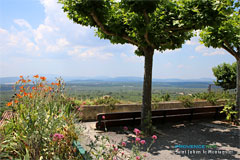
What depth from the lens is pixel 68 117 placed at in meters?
3.42

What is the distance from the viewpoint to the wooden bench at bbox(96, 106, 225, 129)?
681 centimetres

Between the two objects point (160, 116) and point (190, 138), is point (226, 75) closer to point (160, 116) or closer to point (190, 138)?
point (160, 116)

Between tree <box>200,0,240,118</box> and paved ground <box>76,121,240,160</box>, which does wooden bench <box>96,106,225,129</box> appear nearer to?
paved ground <box>76,121,240,160</box>

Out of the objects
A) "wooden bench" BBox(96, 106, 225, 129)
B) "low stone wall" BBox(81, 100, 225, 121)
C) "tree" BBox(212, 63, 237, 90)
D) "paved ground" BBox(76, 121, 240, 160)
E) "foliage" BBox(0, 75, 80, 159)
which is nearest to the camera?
"foliage" BBox(0, 75, 80, 159)

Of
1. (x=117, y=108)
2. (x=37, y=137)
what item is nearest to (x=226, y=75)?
(x=117, y=108)

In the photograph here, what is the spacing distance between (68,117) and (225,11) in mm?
5363

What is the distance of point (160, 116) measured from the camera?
7.91 metres

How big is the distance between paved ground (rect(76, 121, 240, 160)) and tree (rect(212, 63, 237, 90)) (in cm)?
1215

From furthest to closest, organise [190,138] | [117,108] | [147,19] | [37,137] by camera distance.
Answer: [117,108]
[190,138]
[147,19]
[37,137]

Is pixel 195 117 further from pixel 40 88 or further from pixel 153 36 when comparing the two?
pixel 40 88

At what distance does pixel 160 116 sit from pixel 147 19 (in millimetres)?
4306

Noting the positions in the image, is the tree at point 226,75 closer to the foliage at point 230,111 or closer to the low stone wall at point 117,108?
the low stone wall at point 117,108

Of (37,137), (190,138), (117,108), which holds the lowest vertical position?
(190,138)

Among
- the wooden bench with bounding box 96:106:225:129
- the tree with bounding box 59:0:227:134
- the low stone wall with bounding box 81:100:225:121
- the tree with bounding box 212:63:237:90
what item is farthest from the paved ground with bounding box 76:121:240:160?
the tree with bounding box 212:63:237:90
